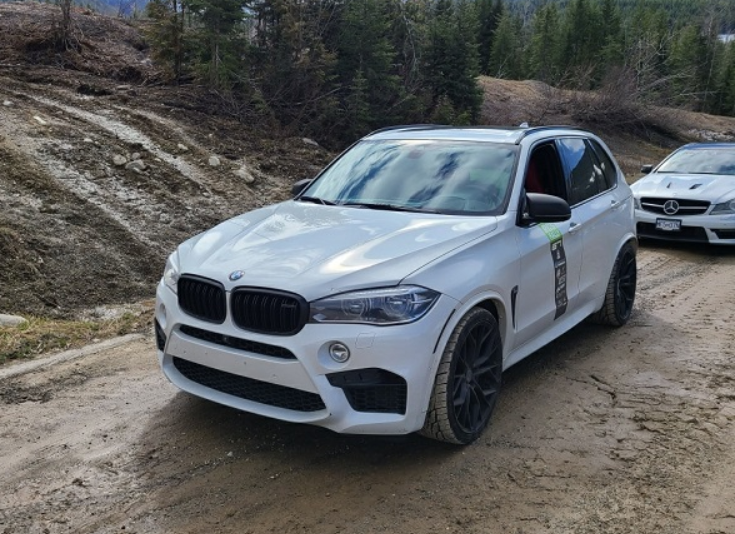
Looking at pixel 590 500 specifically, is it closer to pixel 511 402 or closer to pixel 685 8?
pixel 511 402

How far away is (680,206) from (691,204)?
0.15 metres

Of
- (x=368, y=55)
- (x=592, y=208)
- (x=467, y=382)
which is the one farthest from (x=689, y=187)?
(x=467, y=382)

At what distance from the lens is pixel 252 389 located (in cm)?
381

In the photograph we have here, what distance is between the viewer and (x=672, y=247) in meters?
10.7

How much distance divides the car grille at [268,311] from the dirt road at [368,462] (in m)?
0.80

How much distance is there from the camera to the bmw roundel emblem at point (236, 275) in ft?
12.3

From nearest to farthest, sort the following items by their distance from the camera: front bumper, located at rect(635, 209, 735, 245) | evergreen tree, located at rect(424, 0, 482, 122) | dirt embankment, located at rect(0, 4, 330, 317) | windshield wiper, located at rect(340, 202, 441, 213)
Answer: windshield wiper, located at rect(340, 202, 441, 213) → dirt embankment, located at rect(0, 4, 330, 317) → front bumper, located at rect(635, 209, 735, 245) → evergreen tree, located at rect(424, 0, 482, 122)

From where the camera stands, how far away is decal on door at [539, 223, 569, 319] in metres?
4.94

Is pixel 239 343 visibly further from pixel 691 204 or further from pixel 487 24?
pixel 487 24

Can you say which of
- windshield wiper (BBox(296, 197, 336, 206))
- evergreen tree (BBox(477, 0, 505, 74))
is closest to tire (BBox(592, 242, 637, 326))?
windshield wiper (BBox(296, 197, 336, 206))

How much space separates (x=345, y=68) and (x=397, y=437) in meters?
12.5

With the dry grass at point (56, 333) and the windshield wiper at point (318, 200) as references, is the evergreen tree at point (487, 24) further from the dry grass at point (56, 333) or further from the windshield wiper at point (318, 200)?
the windshield wiper at point (318, 200)

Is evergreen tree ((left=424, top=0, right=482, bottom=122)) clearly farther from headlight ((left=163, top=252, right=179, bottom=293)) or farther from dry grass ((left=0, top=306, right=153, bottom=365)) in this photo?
headlight ((left=163, top=252, right=179, bottom=293))

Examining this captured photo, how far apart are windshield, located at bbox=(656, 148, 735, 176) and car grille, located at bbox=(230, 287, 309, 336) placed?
32.1 feet
